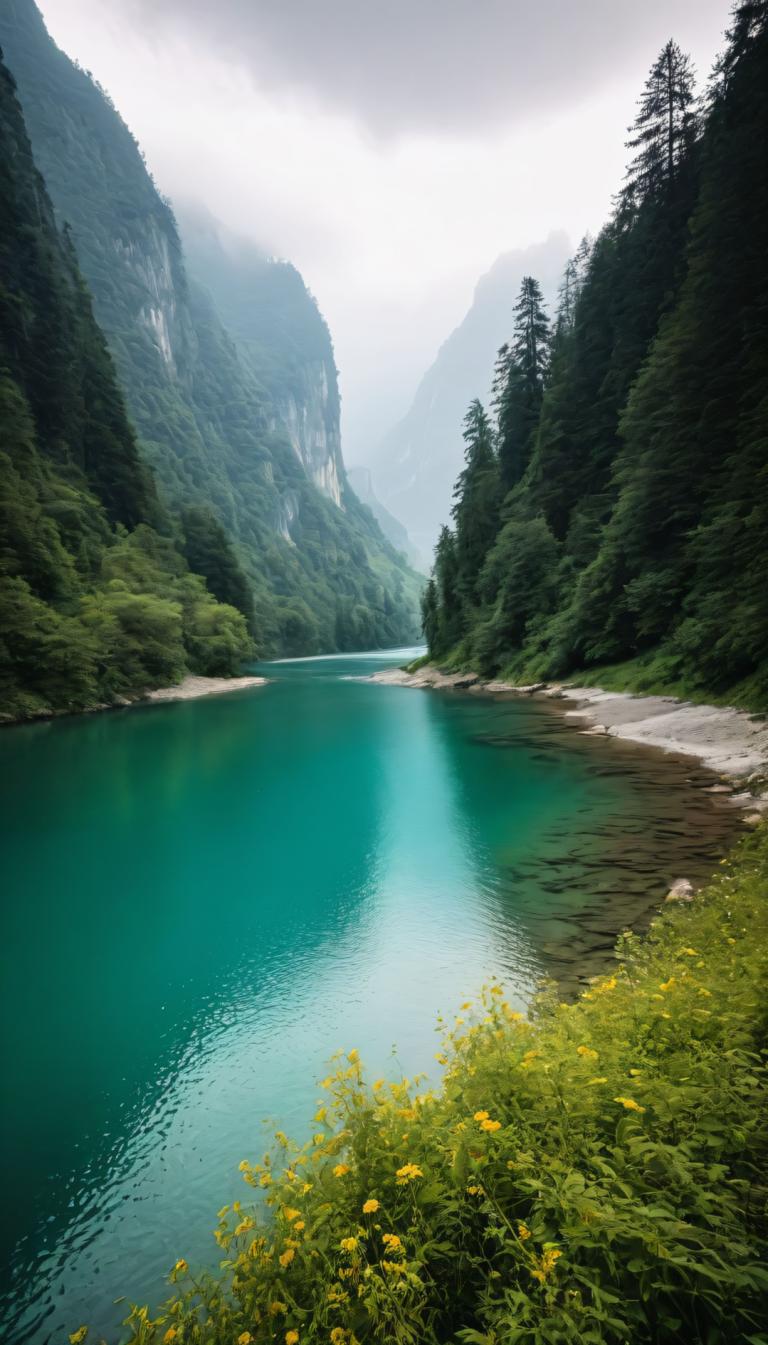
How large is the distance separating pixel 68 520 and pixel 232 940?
49760 millimetres

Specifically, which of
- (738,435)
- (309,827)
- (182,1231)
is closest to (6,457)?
(309,827)

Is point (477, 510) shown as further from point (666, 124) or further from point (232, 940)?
point (232, 940)

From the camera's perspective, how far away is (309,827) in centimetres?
1703

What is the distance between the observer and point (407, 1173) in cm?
338

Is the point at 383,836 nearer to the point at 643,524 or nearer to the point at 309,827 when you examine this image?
the point at 309,827

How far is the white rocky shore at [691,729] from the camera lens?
15547 mm

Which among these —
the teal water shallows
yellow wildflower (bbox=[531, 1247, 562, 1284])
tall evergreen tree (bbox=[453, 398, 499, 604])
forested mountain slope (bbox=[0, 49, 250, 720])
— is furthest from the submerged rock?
tall evergreen tree (bbox=[453, 398, 499, 604])

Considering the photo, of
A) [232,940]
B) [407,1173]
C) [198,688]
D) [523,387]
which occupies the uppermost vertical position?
[523,387]

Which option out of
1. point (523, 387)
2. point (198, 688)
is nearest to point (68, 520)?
point (198, 688)

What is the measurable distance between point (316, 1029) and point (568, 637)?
32018 mm

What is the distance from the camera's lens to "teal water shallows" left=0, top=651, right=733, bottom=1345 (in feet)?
17.9

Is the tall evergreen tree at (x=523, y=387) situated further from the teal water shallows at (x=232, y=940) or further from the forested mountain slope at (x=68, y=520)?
the teal water shallows at (x=232, y=940)

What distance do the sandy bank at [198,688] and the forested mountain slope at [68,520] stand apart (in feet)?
4.11

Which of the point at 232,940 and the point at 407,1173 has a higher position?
the point at 407,1173
